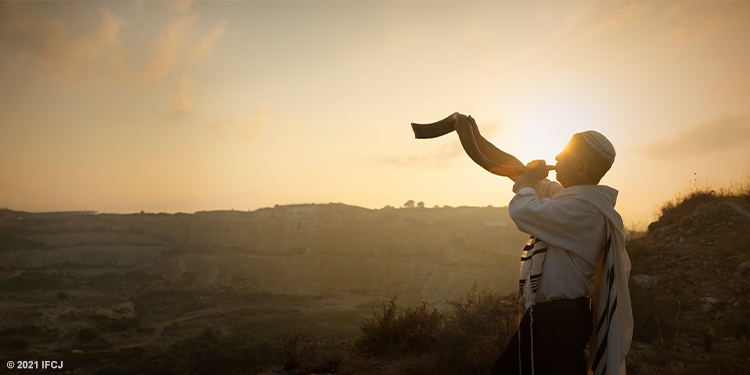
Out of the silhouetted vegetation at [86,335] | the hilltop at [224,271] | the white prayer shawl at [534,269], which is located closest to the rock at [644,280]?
the white prayer shawl at [534,269]

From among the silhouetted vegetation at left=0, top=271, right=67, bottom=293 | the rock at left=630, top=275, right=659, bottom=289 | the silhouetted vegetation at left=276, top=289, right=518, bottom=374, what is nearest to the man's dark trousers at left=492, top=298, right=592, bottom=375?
the silhouetted vegetation at left=276, top=289, right=518, bottom=374

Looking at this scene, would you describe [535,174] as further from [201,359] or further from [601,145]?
[201,359]

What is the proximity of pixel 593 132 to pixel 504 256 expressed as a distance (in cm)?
2750

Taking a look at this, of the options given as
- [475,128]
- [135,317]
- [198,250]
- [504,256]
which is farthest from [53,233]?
[475,128]

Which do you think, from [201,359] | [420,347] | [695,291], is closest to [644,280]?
[695,291]

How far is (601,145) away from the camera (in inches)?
80.4

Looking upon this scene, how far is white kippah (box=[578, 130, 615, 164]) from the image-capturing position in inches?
80.4

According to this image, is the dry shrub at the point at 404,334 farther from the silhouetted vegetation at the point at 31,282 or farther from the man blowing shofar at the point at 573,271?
the silhouetted vegetation at the point at 31,282

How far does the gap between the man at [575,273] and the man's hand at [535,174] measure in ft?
0.15

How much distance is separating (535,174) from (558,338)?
2.55ft

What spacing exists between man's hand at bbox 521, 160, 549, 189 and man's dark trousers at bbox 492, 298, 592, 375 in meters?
0.57

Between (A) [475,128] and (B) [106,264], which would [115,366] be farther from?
(B) [106,264]

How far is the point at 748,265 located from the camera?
7.05 m

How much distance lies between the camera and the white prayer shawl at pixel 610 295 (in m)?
2.01
